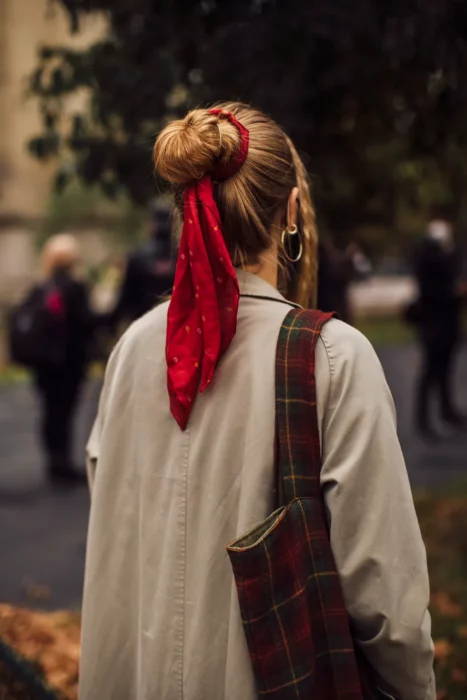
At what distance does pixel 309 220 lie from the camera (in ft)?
6.89

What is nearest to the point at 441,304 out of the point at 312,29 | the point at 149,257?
the point at 149,257

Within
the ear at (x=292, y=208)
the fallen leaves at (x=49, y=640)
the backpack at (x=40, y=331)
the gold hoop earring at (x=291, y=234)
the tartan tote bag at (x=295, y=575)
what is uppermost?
the ear at (x=292, y=208)

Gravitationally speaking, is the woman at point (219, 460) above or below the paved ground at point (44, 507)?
above

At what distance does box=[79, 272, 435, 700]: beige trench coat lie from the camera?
181cm

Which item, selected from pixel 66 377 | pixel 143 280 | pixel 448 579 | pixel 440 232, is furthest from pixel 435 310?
pixel 448 579

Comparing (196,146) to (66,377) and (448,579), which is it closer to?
(448,579)

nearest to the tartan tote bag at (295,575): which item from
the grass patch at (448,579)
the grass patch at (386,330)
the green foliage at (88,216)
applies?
the grass patch at (448,579)

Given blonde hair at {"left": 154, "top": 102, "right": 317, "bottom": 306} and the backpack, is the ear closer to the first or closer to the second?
blonde hair at {"left": 154, "top": 102, "right": 317, "bottom": 306}

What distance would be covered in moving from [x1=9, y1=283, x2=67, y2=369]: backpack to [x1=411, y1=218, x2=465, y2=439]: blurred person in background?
351 centimetres

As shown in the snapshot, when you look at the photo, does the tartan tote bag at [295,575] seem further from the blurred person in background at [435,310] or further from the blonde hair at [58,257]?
the blurred person in background at [435,310]

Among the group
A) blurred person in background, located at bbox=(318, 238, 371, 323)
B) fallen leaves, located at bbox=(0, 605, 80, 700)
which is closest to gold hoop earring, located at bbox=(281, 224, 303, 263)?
fallen leaves, located at bbox=(0, 605, 80, 700)

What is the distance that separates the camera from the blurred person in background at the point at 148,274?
269 inches

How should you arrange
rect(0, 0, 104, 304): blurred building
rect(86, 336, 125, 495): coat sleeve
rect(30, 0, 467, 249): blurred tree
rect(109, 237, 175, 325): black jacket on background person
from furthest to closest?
rect(0, 0, 104, 304): blurred building < rect(109, 237, 175, 325): black jacket on background person < rect(30, 0, 467, 249): blurred tree < rect(86, 336, 125, 495): coat sleeve

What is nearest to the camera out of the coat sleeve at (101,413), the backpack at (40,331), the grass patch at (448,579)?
the coat sleeve at (101,413)
